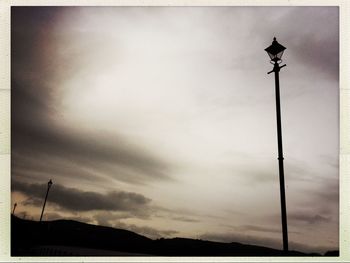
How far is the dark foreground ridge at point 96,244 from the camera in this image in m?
9.98

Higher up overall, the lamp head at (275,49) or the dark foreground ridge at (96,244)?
the lamp head at (275,49)

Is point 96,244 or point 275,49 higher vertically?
point 275,49

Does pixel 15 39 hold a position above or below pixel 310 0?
below

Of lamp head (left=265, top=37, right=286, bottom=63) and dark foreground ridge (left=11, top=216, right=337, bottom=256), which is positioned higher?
lamp head (left=265, top=37, right=286, bottom=63)

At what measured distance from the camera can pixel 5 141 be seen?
991cm

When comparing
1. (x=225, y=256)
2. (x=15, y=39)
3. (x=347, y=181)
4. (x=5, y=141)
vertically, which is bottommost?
(x=225, y=256)

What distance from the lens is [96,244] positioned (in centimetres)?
1057

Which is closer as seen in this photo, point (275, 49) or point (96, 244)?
point (275, 49)

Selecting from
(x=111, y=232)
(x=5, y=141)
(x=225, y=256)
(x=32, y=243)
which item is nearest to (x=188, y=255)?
(x=225, y=256)

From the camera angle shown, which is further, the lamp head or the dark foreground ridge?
the dark foreground ridge

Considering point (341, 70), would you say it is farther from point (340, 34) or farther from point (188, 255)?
point (188, 255)

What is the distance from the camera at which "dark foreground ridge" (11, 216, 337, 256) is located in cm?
998

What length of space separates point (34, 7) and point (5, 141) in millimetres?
2561

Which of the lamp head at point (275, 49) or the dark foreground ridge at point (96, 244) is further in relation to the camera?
the dark foreground ridge at point (96, 244)
